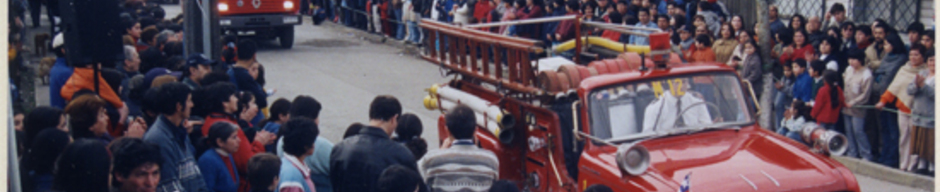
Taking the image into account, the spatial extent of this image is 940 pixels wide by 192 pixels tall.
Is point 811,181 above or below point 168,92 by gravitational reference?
below

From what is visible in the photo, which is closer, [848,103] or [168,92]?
[168,92]

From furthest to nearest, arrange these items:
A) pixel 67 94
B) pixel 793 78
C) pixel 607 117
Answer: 1. pixel 793 78
2. pixel 67 94
3. pixel 607 117

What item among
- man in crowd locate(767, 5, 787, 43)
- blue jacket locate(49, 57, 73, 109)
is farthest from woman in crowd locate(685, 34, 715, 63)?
blue jacket locate(49, 57, 73, 109)

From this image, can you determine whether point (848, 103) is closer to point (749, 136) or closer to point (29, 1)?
point (749, 136)

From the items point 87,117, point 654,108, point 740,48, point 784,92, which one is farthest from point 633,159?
point 740,48

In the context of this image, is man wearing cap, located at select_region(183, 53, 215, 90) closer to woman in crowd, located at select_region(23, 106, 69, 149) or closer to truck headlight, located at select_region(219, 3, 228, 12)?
woman in crowd, located at select_region(23, 106, 69, 149)

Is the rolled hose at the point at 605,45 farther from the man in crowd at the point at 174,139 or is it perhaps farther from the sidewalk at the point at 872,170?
the man in crowd at the point at 174,139

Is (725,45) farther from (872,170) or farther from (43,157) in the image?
(43,157)

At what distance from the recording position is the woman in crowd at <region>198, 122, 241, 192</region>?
5328 mm

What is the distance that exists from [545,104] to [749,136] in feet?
4.73

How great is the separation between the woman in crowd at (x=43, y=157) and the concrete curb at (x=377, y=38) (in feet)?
48.5

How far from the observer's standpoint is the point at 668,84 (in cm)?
647

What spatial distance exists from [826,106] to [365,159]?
20.7 ft

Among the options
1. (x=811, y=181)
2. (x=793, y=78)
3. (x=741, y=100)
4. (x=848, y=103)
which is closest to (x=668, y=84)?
(x=741, y=100)
